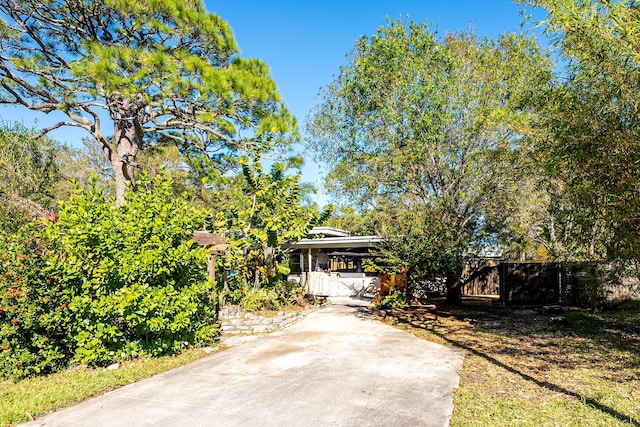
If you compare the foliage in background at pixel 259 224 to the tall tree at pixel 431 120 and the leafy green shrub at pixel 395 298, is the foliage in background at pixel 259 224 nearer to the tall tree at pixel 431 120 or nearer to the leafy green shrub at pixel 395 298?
the tall tree at pixel 431 120

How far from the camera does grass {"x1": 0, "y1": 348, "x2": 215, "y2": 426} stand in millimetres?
4207

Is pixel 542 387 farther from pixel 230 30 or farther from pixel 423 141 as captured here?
pixel 230 30

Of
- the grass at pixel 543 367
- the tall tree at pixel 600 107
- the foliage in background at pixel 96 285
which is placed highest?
the tall tree at pixel 600 107

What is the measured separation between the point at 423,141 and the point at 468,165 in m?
1.31

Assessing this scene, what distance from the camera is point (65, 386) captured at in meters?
4.98

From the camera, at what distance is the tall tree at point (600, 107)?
16.1ft

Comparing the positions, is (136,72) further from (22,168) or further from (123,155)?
(22,168)

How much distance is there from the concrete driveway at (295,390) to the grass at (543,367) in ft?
1.33

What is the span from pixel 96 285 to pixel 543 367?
6.61 m

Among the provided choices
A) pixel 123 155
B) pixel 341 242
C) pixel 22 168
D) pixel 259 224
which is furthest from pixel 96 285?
pixel 341 242

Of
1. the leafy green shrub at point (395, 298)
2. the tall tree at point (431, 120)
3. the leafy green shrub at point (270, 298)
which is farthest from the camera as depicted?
the leafy green shrub at point (395, 298)

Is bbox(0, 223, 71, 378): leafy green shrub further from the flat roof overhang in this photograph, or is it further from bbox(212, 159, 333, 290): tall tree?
the flat roof overhang

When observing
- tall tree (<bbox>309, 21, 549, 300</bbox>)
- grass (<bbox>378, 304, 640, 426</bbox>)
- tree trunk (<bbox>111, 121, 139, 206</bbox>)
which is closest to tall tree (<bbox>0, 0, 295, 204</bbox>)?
tree trunk (<bbox>111, 121, 139, 206</bbox>)

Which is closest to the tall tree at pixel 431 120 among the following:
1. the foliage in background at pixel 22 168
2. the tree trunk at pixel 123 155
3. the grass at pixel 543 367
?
the grass at pixel 543 367
